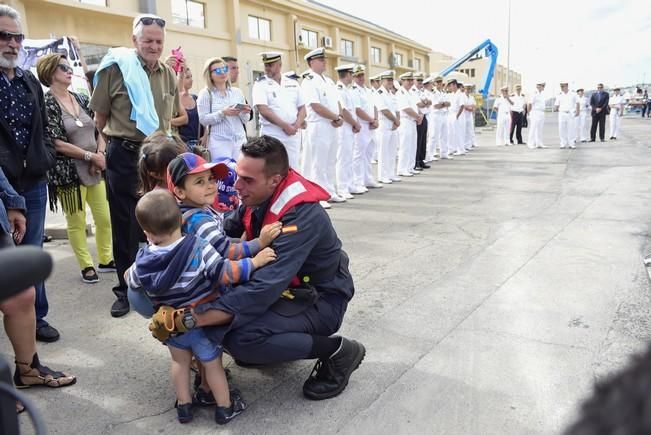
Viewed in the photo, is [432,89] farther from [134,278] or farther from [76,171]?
[134,278]

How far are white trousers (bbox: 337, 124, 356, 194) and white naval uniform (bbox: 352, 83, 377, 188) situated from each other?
385 mm

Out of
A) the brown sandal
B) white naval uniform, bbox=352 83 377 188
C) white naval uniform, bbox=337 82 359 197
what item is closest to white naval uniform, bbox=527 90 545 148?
white naval uniform, bbox=352 83 377 188

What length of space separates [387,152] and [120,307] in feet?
23.3

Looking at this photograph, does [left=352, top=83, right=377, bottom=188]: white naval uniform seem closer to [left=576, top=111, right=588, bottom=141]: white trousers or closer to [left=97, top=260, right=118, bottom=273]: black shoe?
[left=97, top=260, right=118, bottom=273]: black shoe

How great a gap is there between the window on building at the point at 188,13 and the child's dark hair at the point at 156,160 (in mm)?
17839

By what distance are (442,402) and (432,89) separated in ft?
40.8

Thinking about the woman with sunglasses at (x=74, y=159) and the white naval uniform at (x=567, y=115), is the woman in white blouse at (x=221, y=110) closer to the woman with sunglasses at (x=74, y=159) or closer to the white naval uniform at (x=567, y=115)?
the woman with sunglasses at (x=74, y=159)

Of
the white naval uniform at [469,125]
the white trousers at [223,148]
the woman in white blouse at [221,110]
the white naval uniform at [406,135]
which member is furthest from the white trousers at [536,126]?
the white trousers at [223,148]

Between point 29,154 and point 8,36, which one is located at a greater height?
point 8,36

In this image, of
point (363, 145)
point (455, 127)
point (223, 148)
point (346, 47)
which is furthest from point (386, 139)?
point (346, 47)

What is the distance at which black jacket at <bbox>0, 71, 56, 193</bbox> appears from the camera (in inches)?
118

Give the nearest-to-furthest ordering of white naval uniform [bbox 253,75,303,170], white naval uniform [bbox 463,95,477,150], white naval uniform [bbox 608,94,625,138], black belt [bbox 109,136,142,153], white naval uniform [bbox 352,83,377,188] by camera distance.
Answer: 1. black belt [bbox 109,136,142,153]
2. white naval uniform [bbox 253,75,303,170]
3. white naval uniform [bbox 352,83,377,188]
4. white naval uniform [bbox 463,95,477,150]
5. white naval uniform [bbox 608,94,625,138]

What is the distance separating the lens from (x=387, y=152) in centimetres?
1014

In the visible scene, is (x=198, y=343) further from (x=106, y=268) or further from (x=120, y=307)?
(x=106, y=268)
